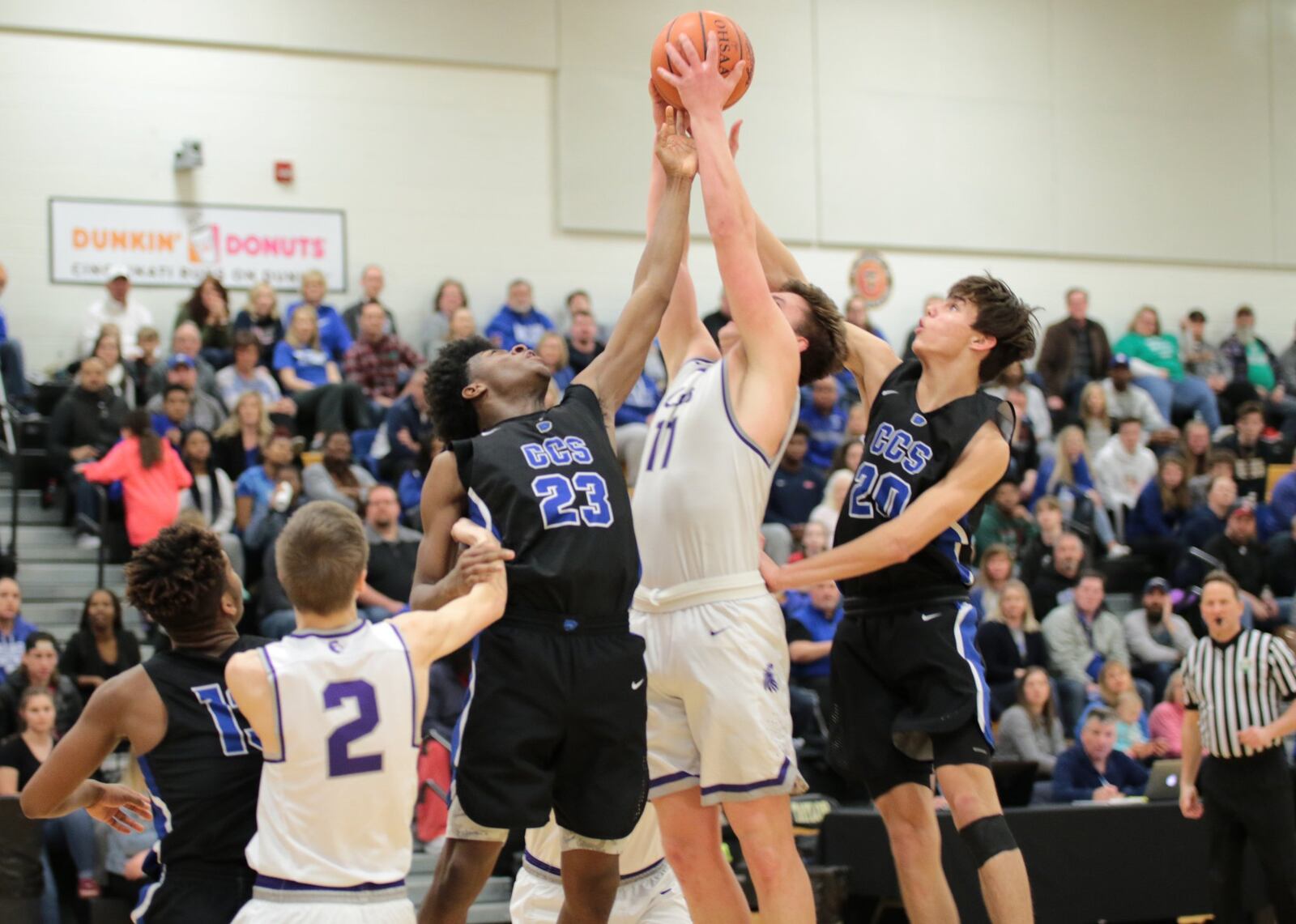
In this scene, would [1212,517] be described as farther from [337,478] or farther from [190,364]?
[190,364]

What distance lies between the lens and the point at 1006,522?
1455 cm

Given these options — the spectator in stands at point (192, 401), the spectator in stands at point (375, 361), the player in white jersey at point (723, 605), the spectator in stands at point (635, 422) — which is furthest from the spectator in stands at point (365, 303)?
the player in white jersey at point (723, 605)

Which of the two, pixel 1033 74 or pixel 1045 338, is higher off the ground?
pixel 1033 74

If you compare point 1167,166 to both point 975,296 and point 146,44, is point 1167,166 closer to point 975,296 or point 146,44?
point 146,44

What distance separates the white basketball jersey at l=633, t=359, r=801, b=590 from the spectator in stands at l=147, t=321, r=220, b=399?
9959mm

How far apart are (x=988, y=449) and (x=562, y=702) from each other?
1841mm

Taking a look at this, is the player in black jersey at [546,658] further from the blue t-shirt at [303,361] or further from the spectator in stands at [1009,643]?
the blue t-shirt at [303,361]

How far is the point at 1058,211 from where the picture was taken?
67.6 feet

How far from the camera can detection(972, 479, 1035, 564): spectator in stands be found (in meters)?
14.5

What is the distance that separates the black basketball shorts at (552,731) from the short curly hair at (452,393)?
806mm

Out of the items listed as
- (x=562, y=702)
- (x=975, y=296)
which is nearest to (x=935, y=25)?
(x=975, y=296)

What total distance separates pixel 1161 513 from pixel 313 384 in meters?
8.91

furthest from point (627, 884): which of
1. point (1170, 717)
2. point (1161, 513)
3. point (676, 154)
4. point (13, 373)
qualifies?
point (1161, 513)

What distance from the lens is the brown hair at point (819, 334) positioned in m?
5.49
